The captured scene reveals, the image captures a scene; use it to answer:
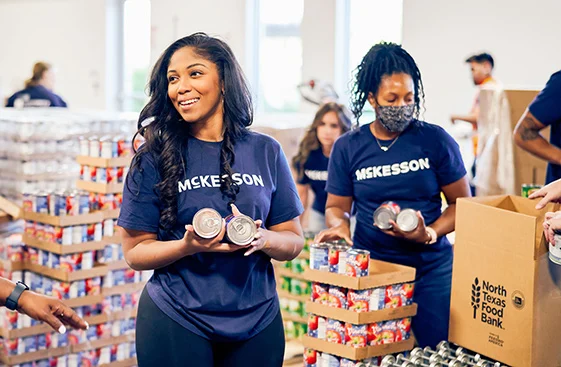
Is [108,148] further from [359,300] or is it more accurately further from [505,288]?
[505,288]

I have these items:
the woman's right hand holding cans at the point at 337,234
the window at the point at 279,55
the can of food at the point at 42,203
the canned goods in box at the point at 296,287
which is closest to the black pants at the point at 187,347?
the woman's right hand holding cans at the point at 337,234

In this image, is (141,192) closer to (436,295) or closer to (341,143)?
(341,143)

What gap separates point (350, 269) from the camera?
10.1ft

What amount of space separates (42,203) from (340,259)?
2.09 m

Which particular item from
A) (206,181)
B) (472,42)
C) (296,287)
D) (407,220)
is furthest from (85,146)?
(472,42)

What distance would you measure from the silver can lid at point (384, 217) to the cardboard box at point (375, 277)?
6.7 inches

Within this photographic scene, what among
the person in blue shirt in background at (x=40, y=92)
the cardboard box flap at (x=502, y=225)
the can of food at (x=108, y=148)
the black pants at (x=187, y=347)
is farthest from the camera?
the person in blue shirt in background at (x=40, y=92)

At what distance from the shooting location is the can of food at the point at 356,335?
10.3 ft

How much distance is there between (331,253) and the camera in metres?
3.15

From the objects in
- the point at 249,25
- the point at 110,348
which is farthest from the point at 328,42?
the point at 110,348

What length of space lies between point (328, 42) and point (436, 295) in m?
→ 7.11

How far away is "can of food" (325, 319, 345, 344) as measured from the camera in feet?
10.4

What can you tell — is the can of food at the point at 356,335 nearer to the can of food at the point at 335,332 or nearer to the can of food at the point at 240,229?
the can of food at the point at 335,332

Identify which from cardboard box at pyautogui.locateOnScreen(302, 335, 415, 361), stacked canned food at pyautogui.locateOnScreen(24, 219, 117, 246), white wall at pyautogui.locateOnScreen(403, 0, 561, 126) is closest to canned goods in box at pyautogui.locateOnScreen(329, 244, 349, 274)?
cardboard box at pyautogui.locateOnScreen(302, 335, 415, 361)
